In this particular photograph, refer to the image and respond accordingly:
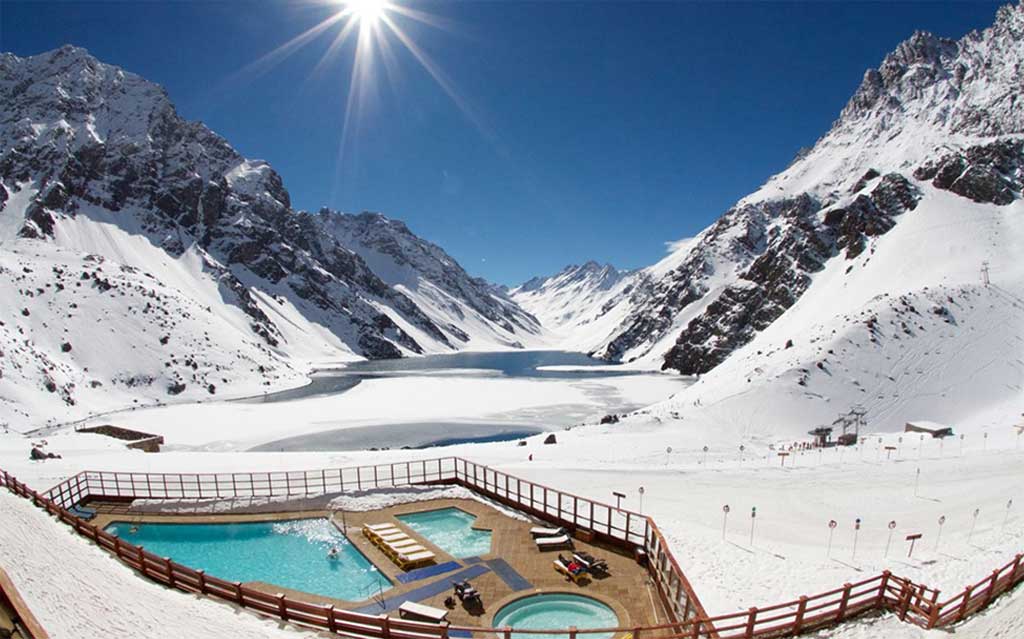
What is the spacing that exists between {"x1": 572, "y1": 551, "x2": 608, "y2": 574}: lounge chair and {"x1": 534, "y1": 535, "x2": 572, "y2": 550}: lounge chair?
1.66m

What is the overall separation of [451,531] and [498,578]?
6416 millimetres

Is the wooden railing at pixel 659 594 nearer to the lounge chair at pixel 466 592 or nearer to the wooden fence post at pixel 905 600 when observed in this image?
the wooden fence post at pixel 905 600

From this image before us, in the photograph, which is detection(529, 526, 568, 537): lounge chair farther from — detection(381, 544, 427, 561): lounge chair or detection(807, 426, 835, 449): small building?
detection(807, 426, 835, 449): small building

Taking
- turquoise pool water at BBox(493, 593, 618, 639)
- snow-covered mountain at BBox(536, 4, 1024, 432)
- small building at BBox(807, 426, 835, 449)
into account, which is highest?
snow-covered mountain at BBox(536, 4, 1024, 432)

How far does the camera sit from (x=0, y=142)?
19462 centimetres

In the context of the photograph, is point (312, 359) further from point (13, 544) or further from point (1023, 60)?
point (1023, 60)

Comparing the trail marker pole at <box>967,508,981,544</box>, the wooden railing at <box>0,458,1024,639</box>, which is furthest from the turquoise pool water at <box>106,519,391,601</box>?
the trail marker pole at <box>967,508,981,544</box>

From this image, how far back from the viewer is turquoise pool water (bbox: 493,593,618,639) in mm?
19986

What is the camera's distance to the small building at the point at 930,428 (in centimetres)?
5134

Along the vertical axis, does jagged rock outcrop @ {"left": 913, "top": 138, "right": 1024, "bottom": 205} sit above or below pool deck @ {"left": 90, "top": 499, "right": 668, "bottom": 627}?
above

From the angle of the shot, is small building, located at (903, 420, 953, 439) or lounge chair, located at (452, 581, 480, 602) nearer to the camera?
lounge chair, located at (452, 581, 480, 602)

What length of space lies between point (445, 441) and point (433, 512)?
3406 cm

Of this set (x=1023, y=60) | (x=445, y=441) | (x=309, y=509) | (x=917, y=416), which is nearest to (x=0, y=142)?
(x=445, y=441)

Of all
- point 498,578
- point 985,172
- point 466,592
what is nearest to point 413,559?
point 498,578
